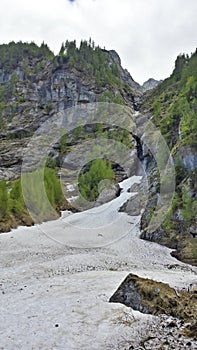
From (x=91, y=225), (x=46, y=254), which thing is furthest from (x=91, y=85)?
(x=46, y=254)

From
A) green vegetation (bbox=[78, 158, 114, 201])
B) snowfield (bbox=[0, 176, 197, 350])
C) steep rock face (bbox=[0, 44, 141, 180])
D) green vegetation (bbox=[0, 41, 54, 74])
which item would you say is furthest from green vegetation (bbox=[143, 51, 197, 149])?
A: green vegetation (bbox=[0, 41, 54, 74])

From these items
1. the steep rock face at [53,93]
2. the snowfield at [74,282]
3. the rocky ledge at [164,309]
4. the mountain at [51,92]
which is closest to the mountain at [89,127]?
the mountain at [51,92]

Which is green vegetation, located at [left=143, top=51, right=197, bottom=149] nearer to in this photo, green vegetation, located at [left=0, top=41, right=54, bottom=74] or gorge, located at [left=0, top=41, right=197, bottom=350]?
gorge, located at [left=0, top=41, right=197, bottom=350]

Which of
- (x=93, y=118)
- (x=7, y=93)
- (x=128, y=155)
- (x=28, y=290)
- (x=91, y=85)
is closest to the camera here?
(x=28, y=290)

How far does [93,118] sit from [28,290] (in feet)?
302

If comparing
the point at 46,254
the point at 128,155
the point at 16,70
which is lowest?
the point at 46,254

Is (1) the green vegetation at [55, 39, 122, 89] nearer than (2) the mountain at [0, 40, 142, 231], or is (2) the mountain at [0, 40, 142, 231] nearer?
(2) the mountain at [0, 40, 142, 231]

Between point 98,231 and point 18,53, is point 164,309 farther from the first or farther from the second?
point 18,53

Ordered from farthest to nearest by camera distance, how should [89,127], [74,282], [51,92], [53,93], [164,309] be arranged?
[51,92], [53,93], [89,127], [74,282], [164,309]

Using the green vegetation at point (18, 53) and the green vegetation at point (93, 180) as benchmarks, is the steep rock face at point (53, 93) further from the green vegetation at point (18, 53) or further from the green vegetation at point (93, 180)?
the green vegetation at point (93, 180)

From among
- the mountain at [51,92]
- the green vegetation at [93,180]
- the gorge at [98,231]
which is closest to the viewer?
the gorge at [98,231]

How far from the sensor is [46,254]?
26.6 metres

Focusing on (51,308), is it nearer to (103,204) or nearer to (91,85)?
(103,204)

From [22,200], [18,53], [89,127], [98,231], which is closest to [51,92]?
[89,127]
